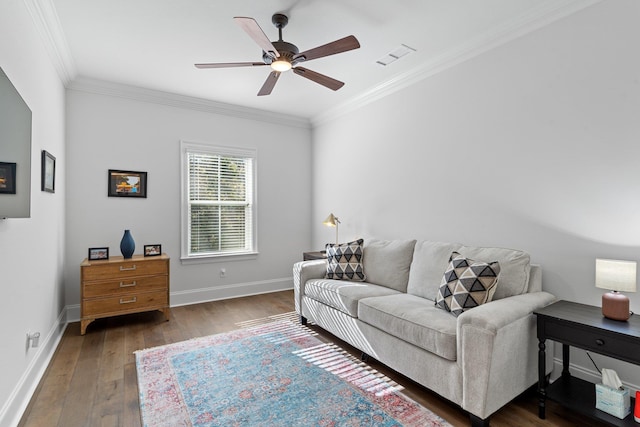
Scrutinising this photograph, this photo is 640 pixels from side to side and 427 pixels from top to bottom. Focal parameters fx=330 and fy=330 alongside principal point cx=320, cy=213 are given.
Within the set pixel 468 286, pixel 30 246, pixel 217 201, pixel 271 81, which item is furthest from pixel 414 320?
pixel 217 201

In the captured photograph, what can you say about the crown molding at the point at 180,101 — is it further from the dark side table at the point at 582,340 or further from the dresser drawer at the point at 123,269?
the dark side table at the point at 582,340

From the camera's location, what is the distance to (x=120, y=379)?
248 centimetres

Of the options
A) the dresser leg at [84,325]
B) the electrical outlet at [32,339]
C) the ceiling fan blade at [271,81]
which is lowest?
the dresser leg at [84,325]

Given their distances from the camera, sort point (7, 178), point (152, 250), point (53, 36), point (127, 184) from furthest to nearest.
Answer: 1. point (127, 184)
2. point (152, 250)
3. point (53, 36)
4. point (7, 178)

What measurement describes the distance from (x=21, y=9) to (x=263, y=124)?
120 inches

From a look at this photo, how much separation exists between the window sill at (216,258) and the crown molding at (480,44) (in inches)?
103

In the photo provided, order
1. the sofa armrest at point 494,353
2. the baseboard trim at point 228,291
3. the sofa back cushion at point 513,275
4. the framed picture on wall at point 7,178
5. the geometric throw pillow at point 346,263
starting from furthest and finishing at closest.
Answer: the baseboard trim at point 228,291 < the geometric throw pillow at point 346,263 < the sofa back cushion at point 513,275 < the sofa armrest at point 494,353 < the framed picture on wall at point 7,178

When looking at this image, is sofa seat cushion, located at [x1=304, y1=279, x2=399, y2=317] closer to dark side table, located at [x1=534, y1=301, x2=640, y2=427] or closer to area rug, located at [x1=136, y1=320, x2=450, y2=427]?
area rug, located at [x1=136, y1=320, x2=450, y2=427]

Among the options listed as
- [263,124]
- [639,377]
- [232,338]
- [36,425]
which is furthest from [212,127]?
[639,377]

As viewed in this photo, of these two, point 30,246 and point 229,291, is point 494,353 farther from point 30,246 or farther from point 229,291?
point 229,291

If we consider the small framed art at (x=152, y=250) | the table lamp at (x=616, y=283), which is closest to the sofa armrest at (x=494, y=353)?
the table lamp at (x=616, y=283)

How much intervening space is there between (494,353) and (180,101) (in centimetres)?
439

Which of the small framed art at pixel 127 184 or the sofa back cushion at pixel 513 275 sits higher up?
the small framed art at pixel 127 184

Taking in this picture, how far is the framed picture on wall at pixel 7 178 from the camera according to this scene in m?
1.63
